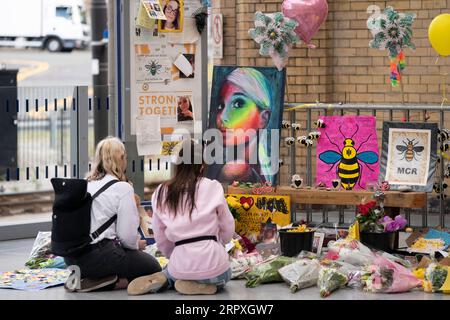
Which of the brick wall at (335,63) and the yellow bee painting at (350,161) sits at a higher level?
the brick wall at (335,63)

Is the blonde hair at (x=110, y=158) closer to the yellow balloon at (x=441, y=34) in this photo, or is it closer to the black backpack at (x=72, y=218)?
the black backpack at (x=72, y=218)

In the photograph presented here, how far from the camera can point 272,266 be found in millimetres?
8414

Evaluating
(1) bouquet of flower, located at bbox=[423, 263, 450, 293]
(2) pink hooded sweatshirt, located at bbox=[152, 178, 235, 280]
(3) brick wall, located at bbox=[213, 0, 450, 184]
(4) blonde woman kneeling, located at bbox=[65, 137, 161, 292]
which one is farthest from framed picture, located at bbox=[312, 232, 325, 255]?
(3) brick wall, located at bbox=[213, 0, 450, 184]

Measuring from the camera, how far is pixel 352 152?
9.67 meters

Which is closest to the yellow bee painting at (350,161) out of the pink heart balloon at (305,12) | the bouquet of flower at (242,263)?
the pink heart balloon at (305,12)

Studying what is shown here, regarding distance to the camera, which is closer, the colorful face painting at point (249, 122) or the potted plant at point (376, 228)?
the potted plant at point (376, 228)

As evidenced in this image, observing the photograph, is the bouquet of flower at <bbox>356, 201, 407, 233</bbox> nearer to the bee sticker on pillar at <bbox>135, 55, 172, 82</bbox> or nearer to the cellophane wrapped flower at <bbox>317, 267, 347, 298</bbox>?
the cellophane wrapped flower at <bbox>317, 267, 347, 298</bbox>

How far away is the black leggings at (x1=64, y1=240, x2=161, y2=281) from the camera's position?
8000 millimetres

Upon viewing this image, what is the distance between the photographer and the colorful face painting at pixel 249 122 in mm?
9953

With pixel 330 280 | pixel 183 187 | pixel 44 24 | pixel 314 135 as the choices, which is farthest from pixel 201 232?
pixel 44 24

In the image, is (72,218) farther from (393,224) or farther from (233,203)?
(393,224)

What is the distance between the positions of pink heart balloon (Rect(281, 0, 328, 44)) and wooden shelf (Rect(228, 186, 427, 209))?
5.23 feet

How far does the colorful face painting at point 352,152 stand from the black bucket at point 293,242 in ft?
3.05

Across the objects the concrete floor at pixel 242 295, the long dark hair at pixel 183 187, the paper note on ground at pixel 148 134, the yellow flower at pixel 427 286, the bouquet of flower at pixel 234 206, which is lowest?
the concrete floor at pixel 242 295
